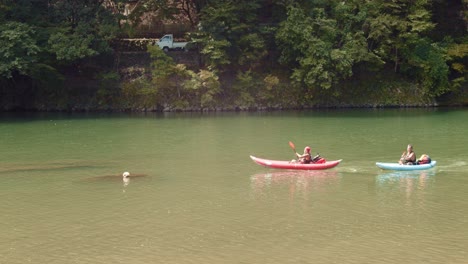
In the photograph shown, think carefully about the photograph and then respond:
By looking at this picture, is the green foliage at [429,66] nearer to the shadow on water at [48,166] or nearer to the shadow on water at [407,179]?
the shadow on water at [407,179]

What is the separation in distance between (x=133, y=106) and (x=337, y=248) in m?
32.3

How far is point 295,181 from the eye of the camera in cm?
2205

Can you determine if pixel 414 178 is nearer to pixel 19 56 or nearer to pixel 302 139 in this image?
pixel 302 139

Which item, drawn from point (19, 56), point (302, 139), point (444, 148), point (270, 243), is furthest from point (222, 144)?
point (19, 56)

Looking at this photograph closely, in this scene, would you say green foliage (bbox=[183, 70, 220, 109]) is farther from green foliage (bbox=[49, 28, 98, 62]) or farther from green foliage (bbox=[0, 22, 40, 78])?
green foliage (bbox=[0, 22, 40, 78])

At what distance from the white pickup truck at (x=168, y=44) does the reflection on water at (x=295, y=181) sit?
26980mm

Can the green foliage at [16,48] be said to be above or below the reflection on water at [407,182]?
above

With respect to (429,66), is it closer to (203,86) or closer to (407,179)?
(203,86)

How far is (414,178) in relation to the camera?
72.9ft

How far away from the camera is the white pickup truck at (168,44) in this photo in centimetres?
4881

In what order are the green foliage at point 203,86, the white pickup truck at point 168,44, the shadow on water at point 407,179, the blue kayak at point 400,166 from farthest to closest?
1. the white pickup truck at point 168,44
2. the green foliage at point 203,86
3. the blue kayak at point 400,166
4. the shadow on water at point 407,179

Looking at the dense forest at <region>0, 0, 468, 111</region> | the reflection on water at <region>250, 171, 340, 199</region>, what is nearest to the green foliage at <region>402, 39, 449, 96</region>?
the dense forest at <region>0, 0, 468, 111</region>

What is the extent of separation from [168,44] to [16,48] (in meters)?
11.1

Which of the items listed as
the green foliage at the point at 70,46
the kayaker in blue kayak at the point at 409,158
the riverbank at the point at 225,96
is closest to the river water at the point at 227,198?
the kayaker in blue kayak at the point at 409,158
